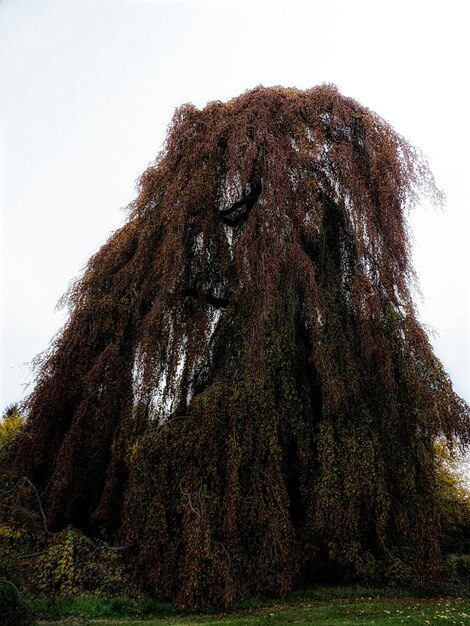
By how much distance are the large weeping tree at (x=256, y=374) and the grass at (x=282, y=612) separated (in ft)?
0.92

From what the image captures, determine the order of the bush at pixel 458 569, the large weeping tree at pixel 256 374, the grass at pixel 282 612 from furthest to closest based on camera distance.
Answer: the bush at pixel 458 569
the large weeping tree at pixel 256 374
the grass at pixel 282 612

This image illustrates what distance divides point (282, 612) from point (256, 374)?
3.24 m

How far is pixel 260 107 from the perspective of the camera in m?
10.2

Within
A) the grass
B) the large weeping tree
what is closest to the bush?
the large weeping tree

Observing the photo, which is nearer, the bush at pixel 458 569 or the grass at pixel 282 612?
the grass at pixel 282 612

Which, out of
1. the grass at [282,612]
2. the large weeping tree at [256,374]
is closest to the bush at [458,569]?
→ the large weeping tree at [256,374]

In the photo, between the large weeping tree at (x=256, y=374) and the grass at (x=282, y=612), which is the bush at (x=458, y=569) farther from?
→ the grass at (x=282, y=612)

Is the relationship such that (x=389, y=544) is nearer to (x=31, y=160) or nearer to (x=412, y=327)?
(x=412, y=327)

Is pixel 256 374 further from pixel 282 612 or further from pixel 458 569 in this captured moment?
pixel 458 569

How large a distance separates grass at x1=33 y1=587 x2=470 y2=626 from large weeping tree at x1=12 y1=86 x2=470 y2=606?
0.92ft

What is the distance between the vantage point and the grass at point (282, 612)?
219 inches

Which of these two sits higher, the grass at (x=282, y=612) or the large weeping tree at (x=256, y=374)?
the large weeping tree at (x=256, y=374)

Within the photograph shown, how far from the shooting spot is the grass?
5.56m

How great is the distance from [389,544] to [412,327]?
3.71 meters
